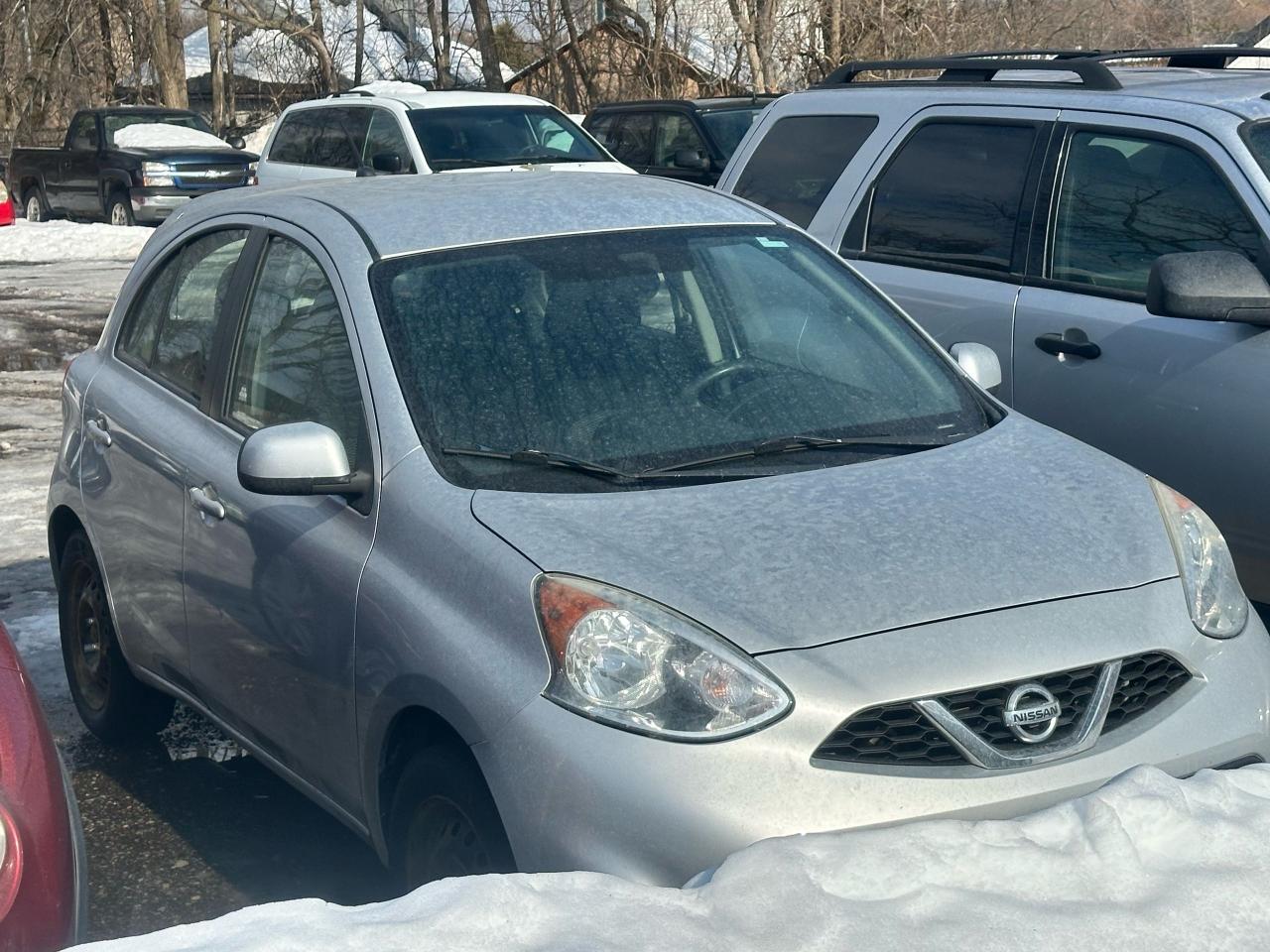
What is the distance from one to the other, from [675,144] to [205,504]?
12629mm

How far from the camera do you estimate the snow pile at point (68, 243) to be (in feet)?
63.9

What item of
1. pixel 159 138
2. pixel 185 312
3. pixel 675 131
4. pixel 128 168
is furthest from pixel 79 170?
pixel 185 312

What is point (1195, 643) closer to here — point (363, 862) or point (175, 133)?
point (363, 862)

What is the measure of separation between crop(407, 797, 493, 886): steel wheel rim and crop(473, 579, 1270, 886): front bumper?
0.18m

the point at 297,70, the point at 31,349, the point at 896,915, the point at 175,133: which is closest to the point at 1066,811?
the point at 896,915

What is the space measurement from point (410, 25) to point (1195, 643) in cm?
3935

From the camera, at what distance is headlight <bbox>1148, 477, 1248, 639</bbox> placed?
3.37 m

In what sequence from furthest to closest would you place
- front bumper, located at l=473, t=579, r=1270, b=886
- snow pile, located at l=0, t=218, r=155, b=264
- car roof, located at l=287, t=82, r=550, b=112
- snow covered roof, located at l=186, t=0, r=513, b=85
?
1. snow covered roof, located at l=186, t=0, r=513, b=85
2. snow pile, located at l=0, t=218, r=155, b=264
3. car roof, located at l=287, t=82, r=550, b=112
4. front bumper, located at l=473, t=579, r=1270, b=886

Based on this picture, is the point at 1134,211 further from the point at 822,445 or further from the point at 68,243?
the point at 68,243

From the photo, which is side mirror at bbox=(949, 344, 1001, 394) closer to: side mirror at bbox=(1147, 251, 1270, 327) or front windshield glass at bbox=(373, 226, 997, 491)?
front windshield glass at bbox=(373, 226, 997, 491)

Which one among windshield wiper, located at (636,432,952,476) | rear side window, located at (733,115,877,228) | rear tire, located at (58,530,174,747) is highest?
rear side window, located at (733,115,877,228)

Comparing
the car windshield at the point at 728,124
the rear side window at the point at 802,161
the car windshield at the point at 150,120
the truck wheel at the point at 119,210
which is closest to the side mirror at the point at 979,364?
the rear side window at the point at 802,161

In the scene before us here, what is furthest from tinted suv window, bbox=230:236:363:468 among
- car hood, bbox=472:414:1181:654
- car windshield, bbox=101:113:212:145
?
car windshield, bbox=101:113:212:145

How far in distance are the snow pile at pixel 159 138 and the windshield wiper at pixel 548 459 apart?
1951 centimetres
